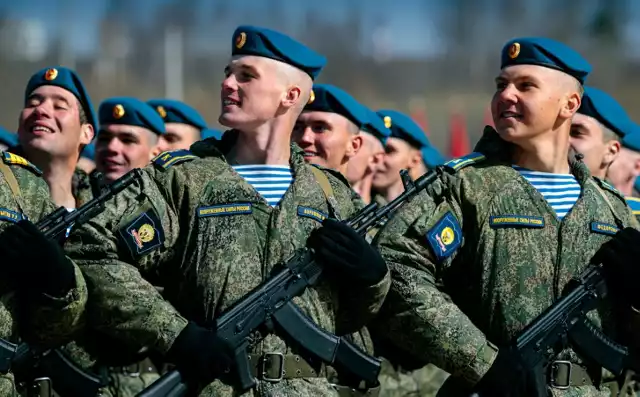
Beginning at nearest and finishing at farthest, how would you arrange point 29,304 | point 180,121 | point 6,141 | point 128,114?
point 29,304 < point 128,114 < point 6,141 < point 180,121

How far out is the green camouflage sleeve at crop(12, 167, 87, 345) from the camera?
256 inches

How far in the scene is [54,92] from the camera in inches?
340

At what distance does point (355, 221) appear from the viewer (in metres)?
7.02

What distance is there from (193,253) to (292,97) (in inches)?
40.5

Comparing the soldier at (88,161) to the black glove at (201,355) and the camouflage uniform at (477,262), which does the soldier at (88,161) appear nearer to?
the camouflage uniform at (477,262)

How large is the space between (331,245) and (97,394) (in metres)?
2.01

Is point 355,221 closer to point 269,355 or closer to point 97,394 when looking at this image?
point 269,355

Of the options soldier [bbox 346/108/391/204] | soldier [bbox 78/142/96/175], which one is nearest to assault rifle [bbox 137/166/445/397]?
soldier [bbox 346/108/391/204]

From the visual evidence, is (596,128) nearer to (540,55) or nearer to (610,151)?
(610,151)

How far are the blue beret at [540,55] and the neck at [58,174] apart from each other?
101 inches

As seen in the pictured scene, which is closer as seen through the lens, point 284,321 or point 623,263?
point 284,321

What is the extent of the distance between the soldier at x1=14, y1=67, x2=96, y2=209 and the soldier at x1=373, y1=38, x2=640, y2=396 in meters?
2.22

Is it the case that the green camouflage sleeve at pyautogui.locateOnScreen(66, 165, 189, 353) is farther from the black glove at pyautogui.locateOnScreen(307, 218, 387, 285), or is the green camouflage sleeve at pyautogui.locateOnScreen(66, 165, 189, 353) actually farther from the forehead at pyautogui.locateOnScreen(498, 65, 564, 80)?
the forehead at pyautogui.locateOnScreen(498, 65, 564, 80)

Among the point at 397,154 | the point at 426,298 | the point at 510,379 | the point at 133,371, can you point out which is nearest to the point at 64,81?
the point at 133,371
